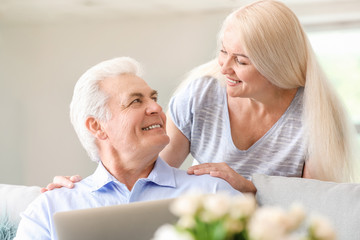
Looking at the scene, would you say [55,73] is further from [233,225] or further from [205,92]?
[233,225]

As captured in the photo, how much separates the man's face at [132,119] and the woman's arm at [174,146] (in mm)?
401

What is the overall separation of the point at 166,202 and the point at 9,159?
3.09 meters

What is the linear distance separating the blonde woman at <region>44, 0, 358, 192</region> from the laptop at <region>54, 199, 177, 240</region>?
0.55m

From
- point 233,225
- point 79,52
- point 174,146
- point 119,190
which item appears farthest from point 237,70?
point 79,52

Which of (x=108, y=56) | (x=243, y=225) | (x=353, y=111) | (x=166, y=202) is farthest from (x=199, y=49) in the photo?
(x=243, y=225)

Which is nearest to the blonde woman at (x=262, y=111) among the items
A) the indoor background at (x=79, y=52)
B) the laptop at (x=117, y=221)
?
the laptop at (x=117, y=221)

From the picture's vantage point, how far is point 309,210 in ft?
5.72

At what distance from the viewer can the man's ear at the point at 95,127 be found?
1.82 metres

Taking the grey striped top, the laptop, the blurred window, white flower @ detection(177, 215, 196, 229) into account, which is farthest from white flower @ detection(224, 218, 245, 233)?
the blurred window

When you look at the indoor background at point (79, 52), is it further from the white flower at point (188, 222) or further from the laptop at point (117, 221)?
the white flower at point (188, 222)

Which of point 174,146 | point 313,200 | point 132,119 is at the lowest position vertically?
point 313,200

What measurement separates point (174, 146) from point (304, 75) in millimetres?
606

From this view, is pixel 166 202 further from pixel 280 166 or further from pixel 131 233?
pixel 280 166

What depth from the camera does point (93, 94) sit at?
1.79 metres
